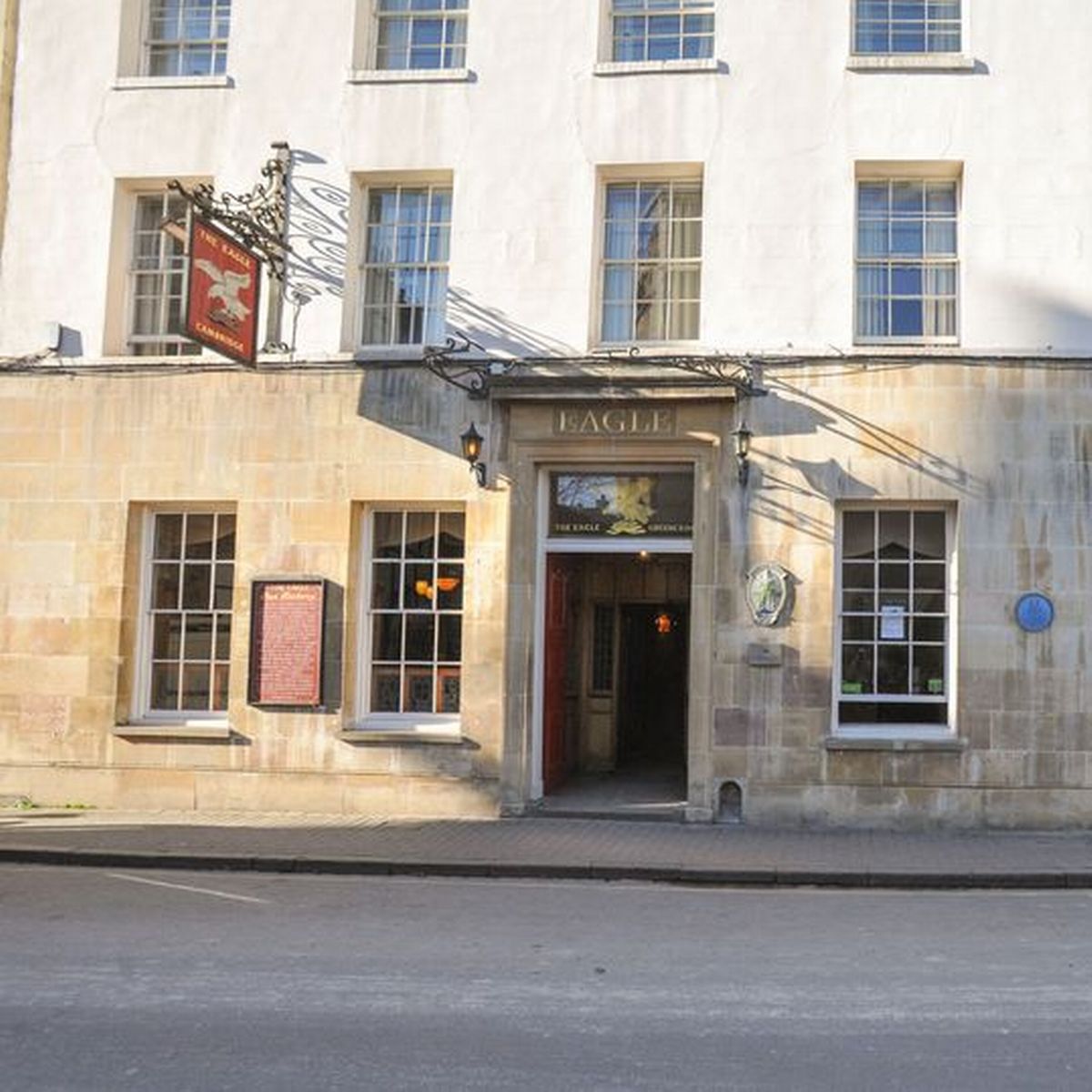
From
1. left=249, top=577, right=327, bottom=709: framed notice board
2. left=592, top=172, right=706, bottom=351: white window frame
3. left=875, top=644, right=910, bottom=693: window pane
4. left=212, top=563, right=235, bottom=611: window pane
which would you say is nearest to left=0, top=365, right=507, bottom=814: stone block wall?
left=249, top=577, right=327, bottom=709: framed notice board

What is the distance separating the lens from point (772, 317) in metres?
13.7

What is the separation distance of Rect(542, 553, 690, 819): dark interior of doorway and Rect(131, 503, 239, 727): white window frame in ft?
12.5

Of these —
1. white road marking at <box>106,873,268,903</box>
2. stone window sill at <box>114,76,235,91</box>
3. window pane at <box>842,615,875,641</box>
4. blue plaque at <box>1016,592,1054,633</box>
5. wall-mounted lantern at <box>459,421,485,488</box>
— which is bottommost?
white road marking at <box>106,873,268,903</box>

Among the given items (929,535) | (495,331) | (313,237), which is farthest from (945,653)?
(313,237)

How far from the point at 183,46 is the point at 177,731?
26.6ft

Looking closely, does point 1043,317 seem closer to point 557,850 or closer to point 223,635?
point 557,850

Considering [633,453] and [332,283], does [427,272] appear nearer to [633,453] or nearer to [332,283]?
[332,283]

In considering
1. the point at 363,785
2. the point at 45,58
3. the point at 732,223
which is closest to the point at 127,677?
the point at 363,785

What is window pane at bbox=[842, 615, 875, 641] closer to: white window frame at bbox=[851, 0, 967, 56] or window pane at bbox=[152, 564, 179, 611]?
white window frame at bbox=[851, 0, 967, 56]

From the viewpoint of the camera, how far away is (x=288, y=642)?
46.3 feet

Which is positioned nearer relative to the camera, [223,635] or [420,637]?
[420,637]

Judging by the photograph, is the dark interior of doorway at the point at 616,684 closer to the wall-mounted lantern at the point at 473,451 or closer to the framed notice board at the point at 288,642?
the wall-mounted lantern at the point at 473,451

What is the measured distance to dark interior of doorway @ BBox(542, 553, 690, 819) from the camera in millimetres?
14500

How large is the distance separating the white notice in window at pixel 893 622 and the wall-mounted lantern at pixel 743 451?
203 centimetres
